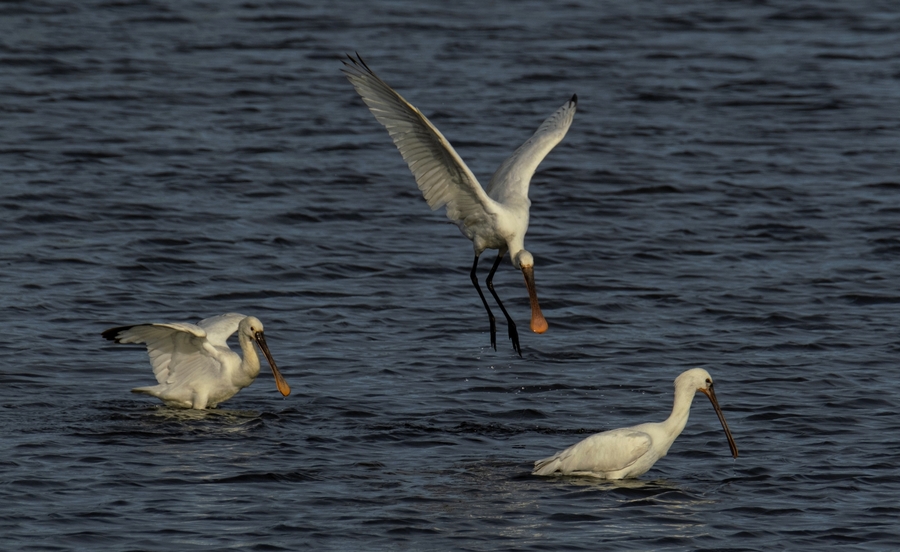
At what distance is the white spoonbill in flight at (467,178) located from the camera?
1230 centimetres

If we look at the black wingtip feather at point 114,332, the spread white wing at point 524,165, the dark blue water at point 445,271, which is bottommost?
the dark blue water at point 445,271

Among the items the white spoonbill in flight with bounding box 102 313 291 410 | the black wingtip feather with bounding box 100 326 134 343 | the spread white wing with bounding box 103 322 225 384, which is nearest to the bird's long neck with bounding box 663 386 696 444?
the white spoonbill in flight with bounding box 102 313 291 410

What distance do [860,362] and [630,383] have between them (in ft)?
7.12

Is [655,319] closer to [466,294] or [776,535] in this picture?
[466,294]

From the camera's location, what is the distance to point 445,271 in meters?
17.7

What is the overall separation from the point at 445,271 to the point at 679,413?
6.64 metres

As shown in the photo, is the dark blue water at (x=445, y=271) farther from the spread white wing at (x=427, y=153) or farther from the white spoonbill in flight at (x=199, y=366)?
the spread white wing at (x=427, y=153)

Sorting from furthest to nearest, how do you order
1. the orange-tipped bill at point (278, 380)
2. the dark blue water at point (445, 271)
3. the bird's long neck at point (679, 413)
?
the orange-tipped bill at point (278, 380) → the bird's long neck at point (679, 413) → the dark blue water at point (445, 271)

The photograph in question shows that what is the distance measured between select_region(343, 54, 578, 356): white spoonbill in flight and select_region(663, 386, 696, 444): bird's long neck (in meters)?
2.40

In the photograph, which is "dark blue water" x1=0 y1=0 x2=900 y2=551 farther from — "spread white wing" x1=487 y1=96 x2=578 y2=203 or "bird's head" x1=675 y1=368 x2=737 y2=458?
"spread white wing" x1=487 y1=96 x2=578 y2=203

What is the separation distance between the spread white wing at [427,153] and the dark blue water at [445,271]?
1.51 m

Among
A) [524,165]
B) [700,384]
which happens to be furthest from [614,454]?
[524,165]

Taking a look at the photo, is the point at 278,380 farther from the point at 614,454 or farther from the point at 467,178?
the point at 614,454

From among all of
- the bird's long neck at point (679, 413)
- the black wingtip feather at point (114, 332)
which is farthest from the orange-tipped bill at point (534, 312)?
the black wingtip feather at point (114, 332)
